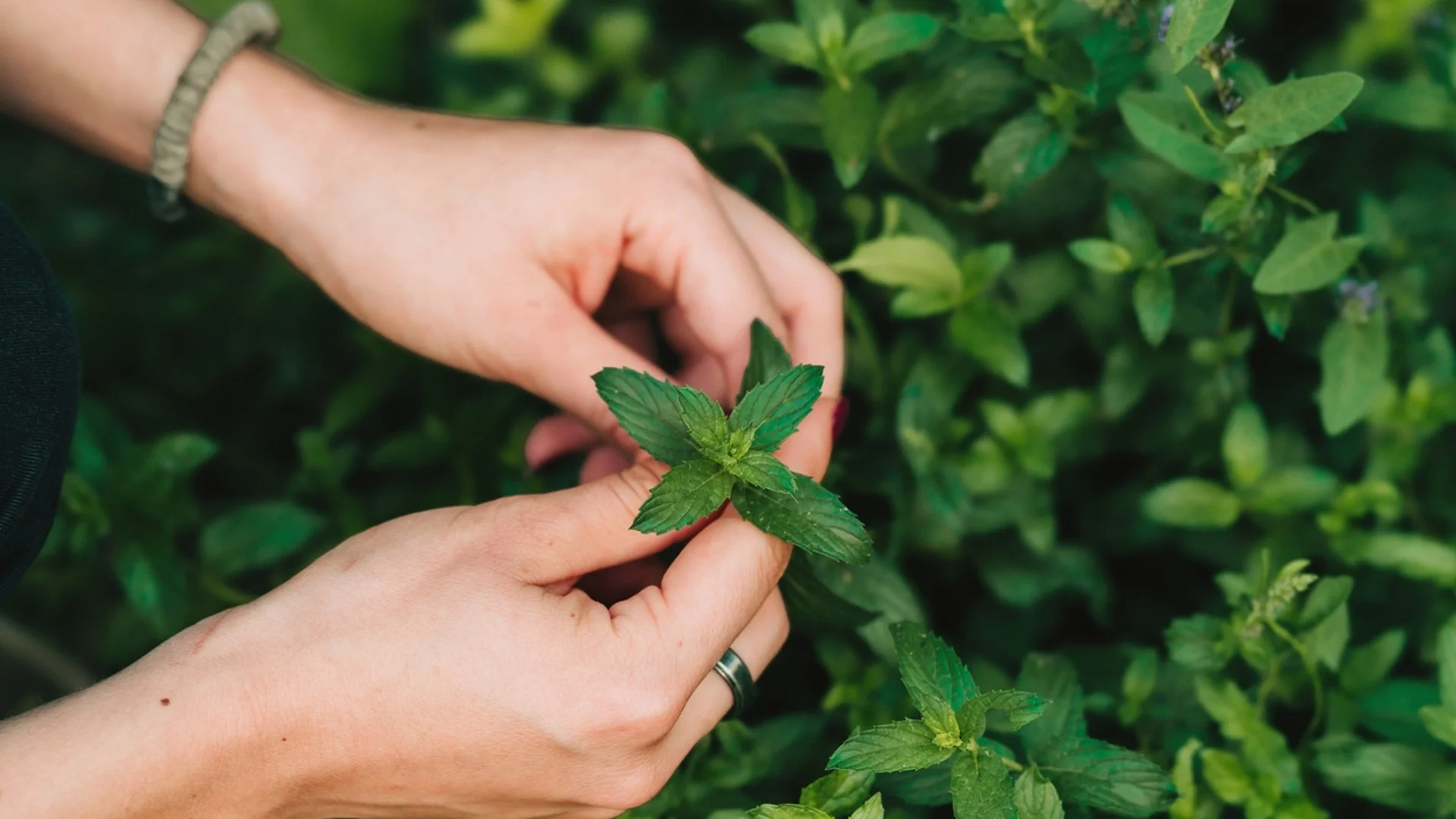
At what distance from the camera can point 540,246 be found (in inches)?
45.6

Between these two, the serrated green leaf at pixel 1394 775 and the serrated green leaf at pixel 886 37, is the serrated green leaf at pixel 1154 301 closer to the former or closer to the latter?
the serrated green leaf at pixel 886 37

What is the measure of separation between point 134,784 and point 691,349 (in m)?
0.70

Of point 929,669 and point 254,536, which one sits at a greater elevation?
point 929,669

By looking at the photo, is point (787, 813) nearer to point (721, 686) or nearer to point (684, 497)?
point (721, 686)

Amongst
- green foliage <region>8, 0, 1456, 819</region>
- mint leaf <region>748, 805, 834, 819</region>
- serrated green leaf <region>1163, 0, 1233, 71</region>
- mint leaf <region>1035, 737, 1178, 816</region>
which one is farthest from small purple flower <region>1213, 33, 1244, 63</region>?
mint leaf <region>748, 805, 834, 819</region>

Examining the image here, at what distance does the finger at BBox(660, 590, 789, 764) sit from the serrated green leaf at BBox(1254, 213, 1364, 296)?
21.8 inches

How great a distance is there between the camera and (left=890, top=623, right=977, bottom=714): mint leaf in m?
0.98

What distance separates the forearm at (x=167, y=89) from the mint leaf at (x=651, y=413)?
0.45 m

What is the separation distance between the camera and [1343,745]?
114cm

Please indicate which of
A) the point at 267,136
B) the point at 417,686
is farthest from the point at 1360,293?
the point at 267,136

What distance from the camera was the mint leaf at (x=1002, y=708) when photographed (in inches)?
36.8

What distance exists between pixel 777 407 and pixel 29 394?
570 millimetres

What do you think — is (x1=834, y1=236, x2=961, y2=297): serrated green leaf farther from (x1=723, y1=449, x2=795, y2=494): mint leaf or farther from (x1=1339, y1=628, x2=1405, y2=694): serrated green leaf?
(x1=1339, y1=628, x2=1405, y2=694): serrated green leaf

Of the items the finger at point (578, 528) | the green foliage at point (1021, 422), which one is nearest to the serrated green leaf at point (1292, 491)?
the green foliage at point (1021, 422)
